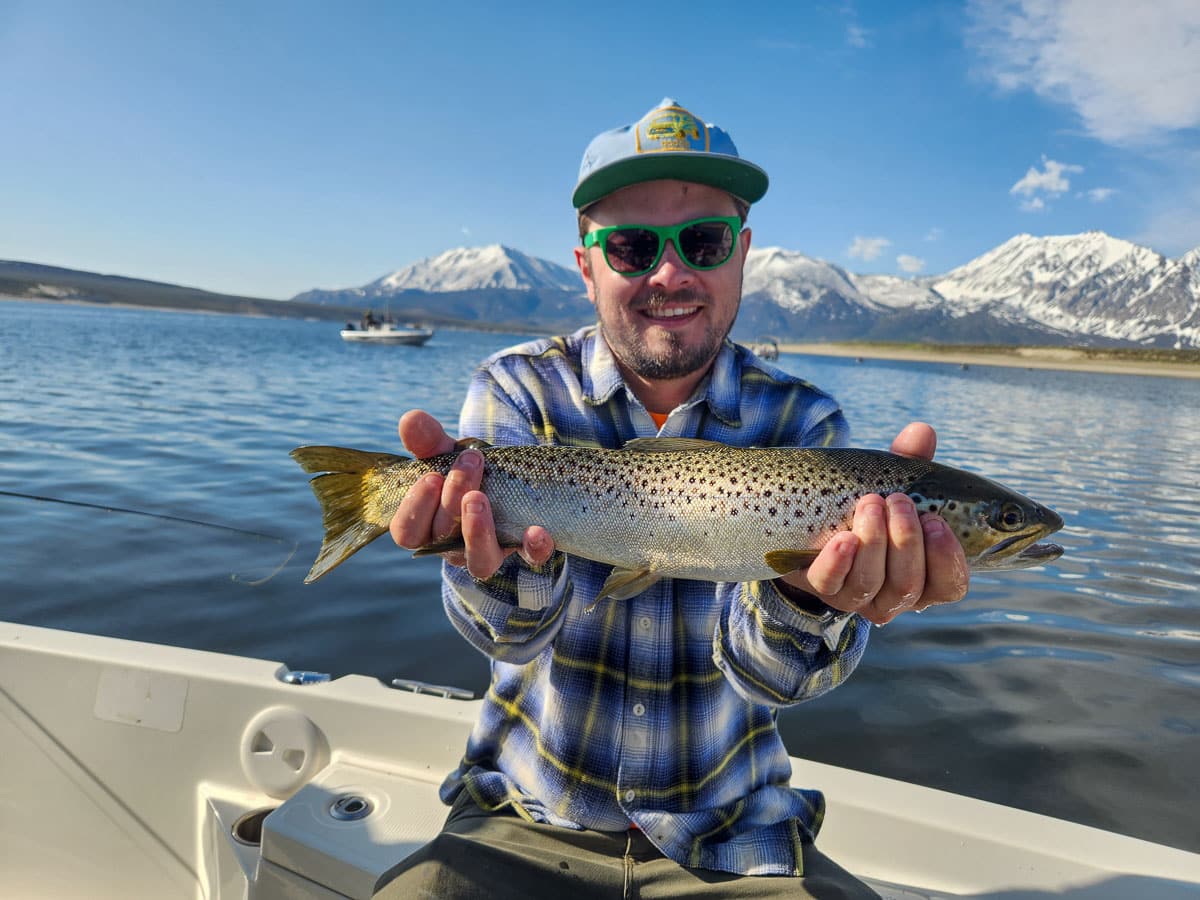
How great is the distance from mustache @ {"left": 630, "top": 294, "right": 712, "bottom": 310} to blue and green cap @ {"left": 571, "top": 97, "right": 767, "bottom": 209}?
1.88 feet

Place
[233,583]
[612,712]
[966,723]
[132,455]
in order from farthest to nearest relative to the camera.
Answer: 1. [132,455]
2. [233,583]
3. [966,723]
4. [612,712]

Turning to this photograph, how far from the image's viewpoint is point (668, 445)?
3.25 m

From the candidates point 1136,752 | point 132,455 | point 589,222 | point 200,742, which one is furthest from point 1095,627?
point 132,455

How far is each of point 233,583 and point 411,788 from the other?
5.63 metres

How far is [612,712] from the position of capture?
2930mm

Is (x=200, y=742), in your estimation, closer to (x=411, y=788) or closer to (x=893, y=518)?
(x=411, y=788)

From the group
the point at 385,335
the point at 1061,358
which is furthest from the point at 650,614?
the point at 1061,358

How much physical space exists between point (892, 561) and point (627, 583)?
104cm

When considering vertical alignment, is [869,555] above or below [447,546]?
above

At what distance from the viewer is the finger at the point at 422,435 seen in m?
3.02

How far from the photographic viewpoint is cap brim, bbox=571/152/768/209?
3.34 metres

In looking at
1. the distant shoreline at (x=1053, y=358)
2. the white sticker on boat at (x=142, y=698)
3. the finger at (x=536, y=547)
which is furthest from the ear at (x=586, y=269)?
the distant shoreline at (x=1053, y=358)

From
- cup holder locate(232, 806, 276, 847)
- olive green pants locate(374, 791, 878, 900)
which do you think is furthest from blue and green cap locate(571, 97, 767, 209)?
cup holder locate(232, 806, 276, 847)

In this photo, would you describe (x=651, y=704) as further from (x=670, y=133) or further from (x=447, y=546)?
(x=670, y=133)
